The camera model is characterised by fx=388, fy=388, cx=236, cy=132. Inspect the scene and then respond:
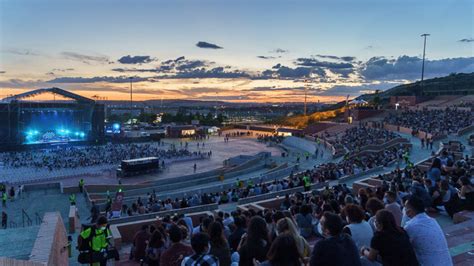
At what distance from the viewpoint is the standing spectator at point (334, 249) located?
3.09 meters

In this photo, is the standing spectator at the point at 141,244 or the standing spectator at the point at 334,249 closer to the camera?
the standing spectator at the point at 334,249

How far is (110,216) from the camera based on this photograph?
14180mm

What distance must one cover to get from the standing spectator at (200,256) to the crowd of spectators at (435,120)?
32673 mm

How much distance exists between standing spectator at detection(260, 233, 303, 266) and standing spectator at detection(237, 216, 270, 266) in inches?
29.2

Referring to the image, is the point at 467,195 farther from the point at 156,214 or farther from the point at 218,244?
the point at 156,214

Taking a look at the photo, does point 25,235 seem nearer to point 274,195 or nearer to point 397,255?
point 397,255

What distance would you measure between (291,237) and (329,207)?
4.03 meters

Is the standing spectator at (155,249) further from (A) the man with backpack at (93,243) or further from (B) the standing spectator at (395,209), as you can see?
(B) the standing spectator at (395,209)


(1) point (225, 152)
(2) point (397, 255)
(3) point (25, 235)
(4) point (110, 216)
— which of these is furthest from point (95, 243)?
(1) point (225, 152)

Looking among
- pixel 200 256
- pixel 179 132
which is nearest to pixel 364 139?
pixel 200 256

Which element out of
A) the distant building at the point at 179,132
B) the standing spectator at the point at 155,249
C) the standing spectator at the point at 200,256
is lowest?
the distant building at the point at 179,132

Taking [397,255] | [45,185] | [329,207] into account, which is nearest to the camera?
[397,255]

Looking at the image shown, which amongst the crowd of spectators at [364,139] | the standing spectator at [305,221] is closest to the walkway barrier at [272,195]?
the standing spectator at [305,221]

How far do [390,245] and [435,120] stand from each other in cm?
4182
